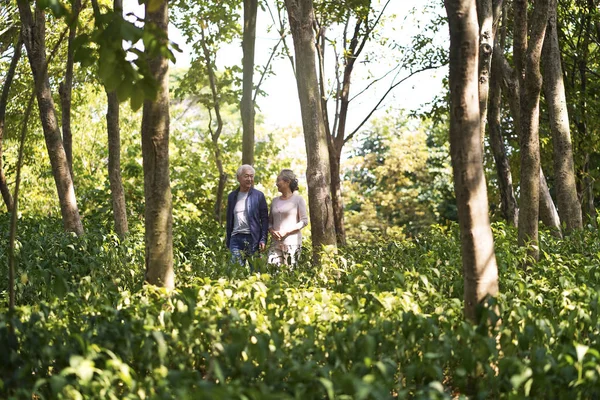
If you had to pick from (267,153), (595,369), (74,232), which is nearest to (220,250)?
(74,232)

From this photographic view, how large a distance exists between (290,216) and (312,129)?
3.67ft

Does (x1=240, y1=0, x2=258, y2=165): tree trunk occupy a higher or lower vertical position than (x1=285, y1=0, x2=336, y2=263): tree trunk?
higher

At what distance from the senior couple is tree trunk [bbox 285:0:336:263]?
0.20m

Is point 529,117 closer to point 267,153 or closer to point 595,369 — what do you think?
point 595,369

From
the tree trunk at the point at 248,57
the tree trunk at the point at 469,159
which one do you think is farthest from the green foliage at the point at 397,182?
the tree trunk at the point at 469,159

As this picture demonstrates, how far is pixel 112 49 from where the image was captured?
4.72m

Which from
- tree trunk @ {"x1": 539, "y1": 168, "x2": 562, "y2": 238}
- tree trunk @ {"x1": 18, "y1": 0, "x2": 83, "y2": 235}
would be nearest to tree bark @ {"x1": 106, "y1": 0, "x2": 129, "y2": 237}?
tree trunk @ {"x1": 18, "y1": 0, "x2": 83, "y2": 235}

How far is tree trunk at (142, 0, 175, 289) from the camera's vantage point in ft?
23.0

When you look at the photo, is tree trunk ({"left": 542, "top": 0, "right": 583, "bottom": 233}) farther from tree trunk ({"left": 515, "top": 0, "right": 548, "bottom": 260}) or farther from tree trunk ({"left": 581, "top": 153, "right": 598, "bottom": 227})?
tree trunk ({"left": 581, "top": 153, "right": 598, "bottom": 227})

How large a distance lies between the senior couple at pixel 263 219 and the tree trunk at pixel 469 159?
4389mm

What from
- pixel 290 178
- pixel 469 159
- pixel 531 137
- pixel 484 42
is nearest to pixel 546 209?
pixel 484 42

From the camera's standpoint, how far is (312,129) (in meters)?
10.4

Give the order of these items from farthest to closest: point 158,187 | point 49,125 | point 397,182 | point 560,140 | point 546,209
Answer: point 397,182
point 546,209
point 560,140
point 49,125
point 158,187

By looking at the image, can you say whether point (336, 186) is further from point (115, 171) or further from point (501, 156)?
point (115, 171)
